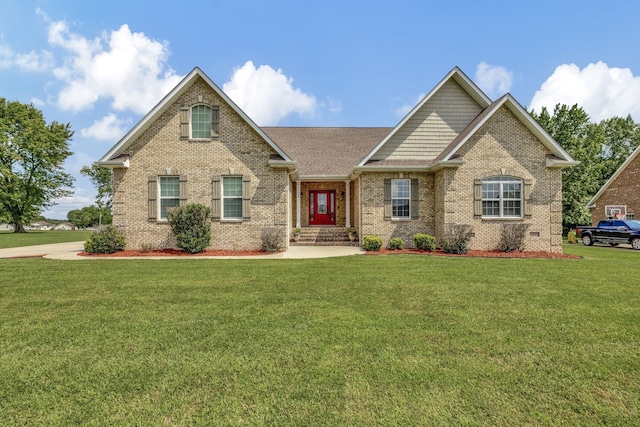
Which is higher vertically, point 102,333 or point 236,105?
point 236,105

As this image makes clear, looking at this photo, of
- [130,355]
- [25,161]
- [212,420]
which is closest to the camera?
[212,420]

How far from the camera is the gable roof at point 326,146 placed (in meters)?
17.8

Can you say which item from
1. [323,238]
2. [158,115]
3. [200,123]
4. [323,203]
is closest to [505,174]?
[323,238]

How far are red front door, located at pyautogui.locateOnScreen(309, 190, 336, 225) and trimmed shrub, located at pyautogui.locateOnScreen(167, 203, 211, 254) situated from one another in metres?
6.90

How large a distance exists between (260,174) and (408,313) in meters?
10.4

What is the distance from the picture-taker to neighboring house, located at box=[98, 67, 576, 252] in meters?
13.7

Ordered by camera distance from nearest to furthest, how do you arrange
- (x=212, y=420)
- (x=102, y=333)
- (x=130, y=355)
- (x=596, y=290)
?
(x=212, y=420)
(x=130, y=355)
(x=102, y=333)
(x=596, y=290)

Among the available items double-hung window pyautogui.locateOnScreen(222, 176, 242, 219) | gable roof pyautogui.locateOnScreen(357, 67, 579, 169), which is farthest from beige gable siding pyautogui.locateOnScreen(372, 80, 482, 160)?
double-hung window pyautogui.locateOnScreen(222, 176, 242, 219)

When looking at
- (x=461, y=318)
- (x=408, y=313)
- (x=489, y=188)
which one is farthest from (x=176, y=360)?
(x=489, y=188)

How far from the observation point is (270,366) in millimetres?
3430

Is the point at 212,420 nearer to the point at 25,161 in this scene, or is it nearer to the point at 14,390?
the point at 14,390

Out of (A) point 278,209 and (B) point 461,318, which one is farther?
(A) point 278,209

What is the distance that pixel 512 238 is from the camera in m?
13.6

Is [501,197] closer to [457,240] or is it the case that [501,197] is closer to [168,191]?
[457,240]
